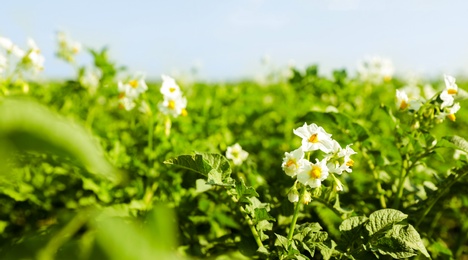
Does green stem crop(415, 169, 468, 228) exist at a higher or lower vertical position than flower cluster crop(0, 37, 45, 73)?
lower

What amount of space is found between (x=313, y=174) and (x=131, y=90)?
55.0 inches

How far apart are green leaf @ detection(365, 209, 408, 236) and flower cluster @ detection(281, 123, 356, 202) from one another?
19 centimetres

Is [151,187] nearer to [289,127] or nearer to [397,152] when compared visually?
[397,152]

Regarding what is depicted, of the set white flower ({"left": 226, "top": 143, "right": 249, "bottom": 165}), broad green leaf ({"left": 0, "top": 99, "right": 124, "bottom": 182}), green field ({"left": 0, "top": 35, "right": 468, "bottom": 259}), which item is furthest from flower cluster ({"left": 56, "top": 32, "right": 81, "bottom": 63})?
broad green leaf ({"left": 0, "top": 99, "right": 124, "bottom": 182})

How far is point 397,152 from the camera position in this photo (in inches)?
83.4

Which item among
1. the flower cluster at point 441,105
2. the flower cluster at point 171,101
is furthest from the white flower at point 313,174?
the flower cluster at point 171,101

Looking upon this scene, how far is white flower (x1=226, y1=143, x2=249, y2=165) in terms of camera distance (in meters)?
2.36

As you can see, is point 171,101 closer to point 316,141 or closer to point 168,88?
point 168,88

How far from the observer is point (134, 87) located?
2.66 m

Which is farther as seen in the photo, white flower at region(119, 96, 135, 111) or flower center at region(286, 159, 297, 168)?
white flower at region(119, 96, 135, 111)

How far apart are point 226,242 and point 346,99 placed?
1512 millimetres

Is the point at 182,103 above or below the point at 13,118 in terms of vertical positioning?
below

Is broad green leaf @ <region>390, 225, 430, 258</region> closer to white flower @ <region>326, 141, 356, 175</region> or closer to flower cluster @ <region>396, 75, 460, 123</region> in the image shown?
white flower @ <region>326, 141, 356, 175</region>

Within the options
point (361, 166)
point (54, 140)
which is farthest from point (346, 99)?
point (54, 140)
